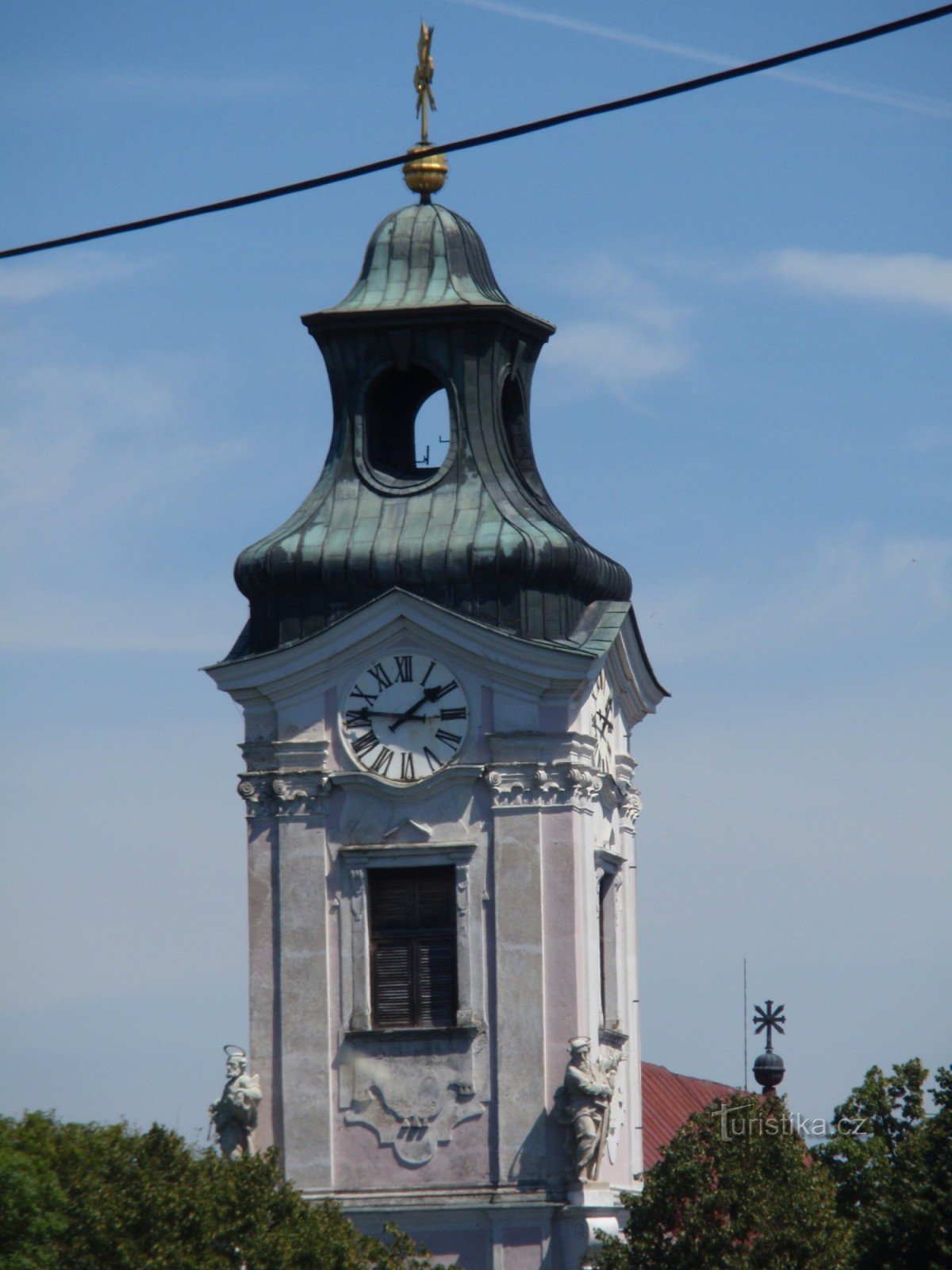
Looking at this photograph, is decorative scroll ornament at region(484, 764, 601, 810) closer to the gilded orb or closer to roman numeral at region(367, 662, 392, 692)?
roman numeral at region(367, 662, 392, 692)

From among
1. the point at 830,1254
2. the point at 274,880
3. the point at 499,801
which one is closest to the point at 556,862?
the point at 499,801

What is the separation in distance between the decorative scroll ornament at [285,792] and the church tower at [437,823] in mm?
34

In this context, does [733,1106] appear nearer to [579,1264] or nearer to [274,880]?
[579,1264]

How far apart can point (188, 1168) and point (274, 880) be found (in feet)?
22.1

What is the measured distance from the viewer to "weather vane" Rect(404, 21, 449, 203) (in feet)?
152

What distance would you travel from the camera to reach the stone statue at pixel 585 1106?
4234 centimetres

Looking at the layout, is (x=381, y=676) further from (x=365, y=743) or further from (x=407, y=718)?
(x=365, y=743)

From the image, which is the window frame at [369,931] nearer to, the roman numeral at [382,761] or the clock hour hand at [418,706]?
the roman numeral at [382,761]

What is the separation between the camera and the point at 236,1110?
141 ft

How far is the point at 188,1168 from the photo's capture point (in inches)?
1503

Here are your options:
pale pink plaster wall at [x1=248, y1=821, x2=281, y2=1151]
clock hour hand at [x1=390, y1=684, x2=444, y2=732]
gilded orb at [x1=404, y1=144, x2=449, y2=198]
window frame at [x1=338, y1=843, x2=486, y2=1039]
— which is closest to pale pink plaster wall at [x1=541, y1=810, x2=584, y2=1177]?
window frame at [x1=338, y1=843, x2=486, y2=1039]

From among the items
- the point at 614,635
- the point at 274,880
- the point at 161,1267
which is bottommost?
the point at 161,1267

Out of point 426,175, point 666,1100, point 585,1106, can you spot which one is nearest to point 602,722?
point 585,1106

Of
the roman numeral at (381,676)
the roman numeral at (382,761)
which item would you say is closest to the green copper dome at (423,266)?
the roman numeral at (381,676)
